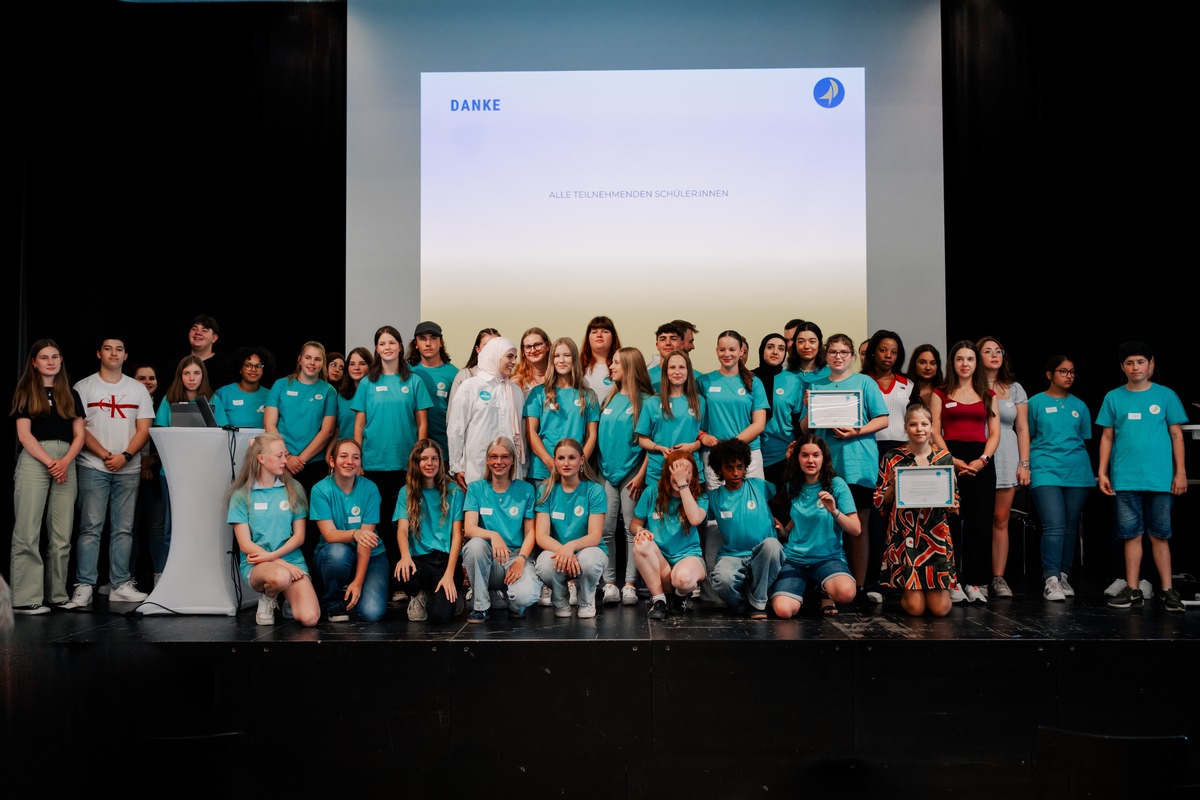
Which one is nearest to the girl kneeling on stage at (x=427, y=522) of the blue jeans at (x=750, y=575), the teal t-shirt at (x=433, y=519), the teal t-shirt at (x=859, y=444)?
the teal t-shirt at (x=433, y=519)

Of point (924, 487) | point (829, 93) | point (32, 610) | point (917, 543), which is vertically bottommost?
point (32, 610)

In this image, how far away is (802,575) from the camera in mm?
4617

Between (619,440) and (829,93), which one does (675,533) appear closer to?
(619,440)

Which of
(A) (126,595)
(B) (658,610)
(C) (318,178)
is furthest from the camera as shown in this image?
(C) (318,178)

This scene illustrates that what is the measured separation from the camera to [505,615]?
457 centimetres

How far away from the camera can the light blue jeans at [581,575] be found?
4.52 meters

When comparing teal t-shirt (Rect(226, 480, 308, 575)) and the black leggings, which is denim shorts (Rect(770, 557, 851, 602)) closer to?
the black leggings

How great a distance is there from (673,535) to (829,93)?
157 inches

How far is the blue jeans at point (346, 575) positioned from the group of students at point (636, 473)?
1 cm

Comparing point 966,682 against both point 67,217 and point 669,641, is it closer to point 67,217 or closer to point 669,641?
point 669,641

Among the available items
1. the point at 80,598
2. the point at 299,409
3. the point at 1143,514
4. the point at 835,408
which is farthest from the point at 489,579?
the point at 1143,514

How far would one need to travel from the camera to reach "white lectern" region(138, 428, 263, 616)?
15.6 feet

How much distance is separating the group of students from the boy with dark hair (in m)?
0.01

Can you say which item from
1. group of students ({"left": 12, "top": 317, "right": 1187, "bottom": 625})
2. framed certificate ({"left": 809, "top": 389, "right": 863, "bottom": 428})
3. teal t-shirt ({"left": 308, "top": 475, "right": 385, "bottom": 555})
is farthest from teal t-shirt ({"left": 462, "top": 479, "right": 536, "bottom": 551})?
framed certificate ({"left": 809, "top": 389, "right": 863, "bottom": 428})
